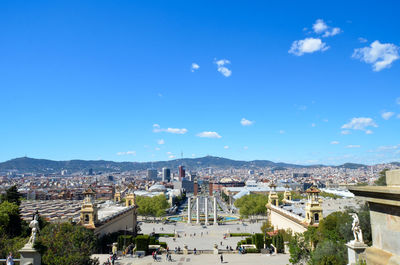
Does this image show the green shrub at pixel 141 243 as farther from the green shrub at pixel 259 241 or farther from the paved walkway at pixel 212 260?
the green shrub at pixel 259 241

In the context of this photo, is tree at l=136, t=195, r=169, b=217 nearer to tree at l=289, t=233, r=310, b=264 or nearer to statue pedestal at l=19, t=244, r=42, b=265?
tree at l=289, t=233, r=310, b=264

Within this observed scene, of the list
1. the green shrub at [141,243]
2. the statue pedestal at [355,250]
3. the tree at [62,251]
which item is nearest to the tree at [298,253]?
the tree at [62,251]

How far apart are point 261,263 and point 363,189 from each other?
28743 mm

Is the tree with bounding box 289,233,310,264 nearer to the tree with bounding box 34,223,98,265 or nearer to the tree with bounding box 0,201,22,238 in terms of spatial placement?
the tree with bounding box 34,223,98,265

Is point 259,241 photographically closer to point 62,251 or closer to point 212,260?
point 212,260

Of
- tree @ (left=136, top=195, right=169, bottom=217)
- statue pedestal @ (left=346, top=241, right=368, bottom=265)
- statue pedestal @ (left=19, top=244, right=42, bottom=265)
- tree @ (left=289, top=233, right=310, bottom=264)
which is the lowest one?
tree @ (left=136, top=195, right=169, bottom=217)

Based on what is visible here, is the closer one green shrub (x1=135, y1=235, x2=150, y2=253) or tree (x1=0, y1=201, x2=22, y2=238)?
tree (x1=0, y1=201, x2=22, y2=238)

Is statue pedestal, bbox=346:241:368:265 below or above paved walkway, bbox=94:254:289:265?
above

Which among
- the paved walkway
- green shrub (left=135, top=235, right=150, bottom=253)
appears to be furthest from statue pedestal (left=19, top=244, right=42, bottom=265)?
green shrub (left=135, top=235, right=150, bottom=253)

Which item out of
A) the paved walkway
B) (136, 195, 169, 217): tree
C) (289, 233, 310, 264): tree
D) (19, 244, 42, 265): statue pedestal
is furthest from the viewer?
(136, 195, 169, 217): tree

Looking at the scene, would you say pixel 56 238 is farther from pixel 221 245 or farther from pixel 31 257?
pixel 221 245

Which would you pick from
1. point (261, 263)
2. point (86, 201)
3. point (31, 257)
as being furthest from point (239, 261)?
point (31, 257)

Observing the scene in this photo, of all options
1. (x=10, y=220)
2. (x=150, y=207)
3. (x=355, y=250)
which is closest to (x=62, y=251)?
(x=355, y=250)

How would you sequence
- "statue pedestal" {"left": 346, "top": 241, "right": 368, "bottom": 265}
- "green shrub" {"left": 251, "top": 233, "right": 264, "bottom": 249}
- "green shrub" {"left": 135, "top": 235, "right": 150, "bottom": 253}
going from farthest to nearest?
"green shrub" {"left": 251, "top": 233, "right": 264, "bottom": 249} → "green shrub" {"left": 135, "top": 235, "right": 150, "bottom": 253} → "statue pedestal" {"left": 346, "top": 241, "right": 368, "bottom": 265}
